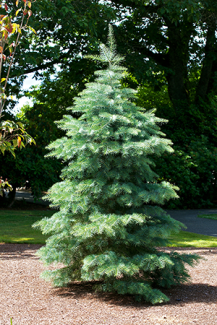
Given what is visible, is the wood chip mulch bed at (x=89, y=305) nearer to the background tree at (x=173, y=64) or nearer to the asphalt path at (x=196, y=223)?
the asphalt path at (x=196, y=223)

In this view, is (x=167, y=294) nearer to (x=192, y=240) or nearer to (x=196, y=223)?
(x=192, y=240)

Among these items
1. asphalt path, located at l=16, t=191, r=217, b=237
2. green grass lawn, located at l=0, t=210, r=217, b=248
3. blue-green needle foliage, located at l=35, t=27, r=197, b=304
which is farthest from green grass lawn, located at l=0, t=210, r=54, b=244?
asphalt path, located at l=16, t=191, r=217, b=237

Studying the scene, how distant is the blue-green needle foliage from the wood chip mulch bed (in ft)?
0.54

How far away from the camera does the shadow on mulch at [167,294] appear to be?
3.97 m

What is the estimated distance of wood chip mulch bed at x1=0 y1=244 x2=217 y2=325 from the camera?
11.2ft

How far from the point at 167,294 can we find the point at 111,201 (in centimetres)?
136

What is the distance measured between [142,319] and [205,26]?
539 inches

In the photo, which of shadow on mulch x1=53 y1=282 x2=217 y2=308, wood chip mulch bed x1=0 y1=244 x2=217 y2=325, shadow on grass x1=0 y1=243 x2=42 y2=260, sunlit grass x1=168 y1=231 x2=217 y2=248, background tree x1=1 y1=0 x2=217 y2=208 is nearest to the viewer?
wood chip mulch bed x1=0 y1=244 x2=217 y2=325

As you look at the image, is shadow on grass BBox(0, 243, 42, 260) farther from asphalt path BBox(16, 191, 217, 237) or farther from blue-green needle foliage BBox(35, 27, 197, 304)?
asphalt path BBox(16, 191, 217, 237)

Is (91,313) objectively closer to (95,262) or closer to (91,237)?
(95,262)

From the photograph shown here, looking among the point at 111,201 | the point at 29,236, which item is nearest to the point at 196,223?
the point at 29,236

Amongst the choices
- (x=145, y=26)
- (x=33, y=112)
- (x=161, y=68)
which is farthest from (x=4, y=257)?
(x=145, y=26)

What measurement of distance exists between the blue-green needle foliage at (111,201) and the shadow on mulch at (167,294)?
146mm

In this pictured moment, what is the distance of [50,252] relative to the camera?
13.7 feet
